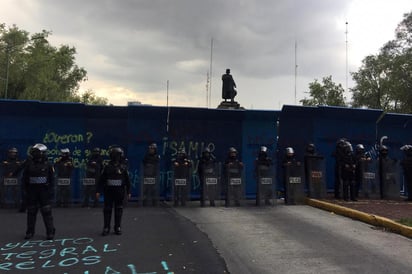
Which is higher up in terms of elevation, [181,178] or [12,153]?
[12,153]

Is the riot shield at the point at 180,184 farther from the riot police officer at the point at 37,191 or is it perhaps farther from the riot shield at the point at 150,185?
the riot police officer at the point at 37,191

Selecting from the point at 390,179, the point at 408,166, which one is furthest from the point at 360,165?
the point at 408,166

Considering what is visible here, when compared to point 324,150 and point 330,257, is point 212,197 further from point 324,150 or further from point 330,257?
point 330,257

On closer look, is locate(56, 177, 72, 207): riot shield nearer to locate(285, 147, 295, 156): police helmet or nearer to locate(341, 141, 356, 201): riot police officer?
locate(285, 147, 295, 156): police helmet

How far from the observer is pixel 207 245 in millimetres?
6711

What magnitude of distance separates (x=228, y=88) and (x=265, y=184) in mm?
7131

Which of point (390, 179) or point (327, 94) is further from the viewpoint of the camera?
point (327, 94)

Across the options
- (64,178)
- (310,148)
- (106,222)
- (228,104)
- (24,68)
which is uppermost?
(24,68)

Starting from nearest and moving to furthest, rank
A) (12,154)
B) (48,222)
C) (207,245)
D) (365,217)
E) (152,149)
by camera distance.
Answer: (207,245)
(48,222)
(365,217)
(12,154)
(152,149)

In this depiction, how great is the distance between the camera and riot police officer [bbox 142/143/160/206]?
1073cm

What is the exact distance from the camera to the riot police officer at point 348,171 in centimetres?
1103

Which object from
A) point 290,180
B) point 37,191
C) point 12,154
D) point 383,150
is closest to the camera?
point 37,191

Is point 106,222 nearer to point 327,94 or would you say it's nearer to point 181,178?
point 181,178

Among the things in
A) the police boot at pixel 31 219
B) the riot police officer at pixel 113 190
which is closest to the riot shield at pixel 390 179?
the riot police officer at pixel 113 190
